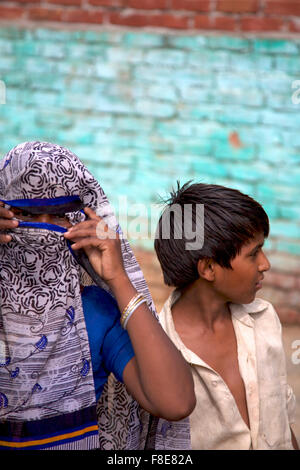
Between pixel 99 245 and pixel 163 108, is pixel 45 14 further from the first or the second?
pixel 99 245

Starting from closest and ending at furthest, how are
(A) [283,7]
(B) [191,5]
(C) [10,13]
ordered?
(A) [283,7]
(B) [191,5]
(C) [10,13]

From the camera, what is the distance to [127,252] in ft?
6.82

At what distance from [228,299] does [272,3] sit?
11.8 ft

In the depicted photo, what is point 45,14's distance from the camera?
5.82 m

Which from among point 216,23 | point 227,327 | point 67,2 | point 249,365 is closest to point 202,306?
point 227,327

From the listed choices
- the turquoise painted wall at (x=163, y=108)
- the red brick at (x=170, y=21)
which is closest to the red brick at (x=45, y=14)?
the turquoise painted wall at (x=163, y=108)

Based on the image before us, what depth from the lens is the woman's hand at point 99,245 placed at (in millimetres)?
1896

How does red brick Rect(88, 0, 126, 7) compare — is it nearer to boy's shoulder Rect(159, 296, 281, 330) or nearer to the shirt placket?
boy's shoulder Rect(159, 296, 281, 330)

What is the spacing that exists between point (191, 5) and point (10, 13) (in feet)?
5.38

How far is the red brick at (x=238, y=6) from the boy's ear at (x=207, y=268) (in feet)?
11.6

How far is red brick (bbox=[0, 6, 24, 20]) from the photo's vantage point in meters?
5.88
